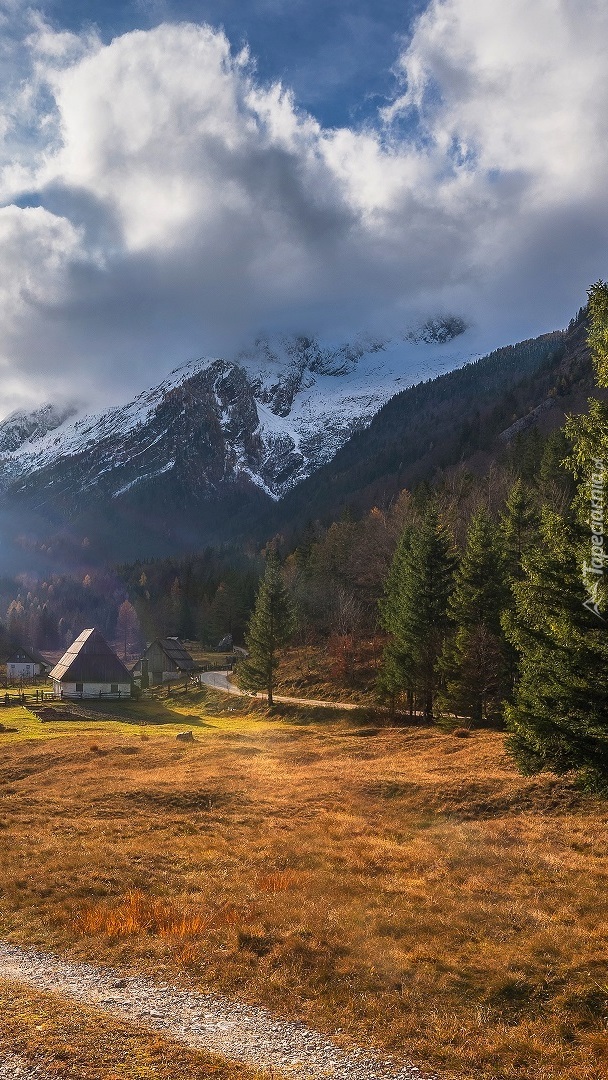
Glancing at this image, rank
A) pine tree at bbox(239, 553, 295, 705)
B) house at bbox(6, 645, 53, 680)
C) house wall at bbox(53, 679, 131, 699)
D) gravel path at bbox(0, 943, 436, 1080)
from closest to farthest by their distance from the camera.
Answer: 1. gravel path at bbox(0, 943, 436, 1080)
2. pine tree at bbox(239, 553, 295, 705)
3. house wall at bbox(53, 679, 131, 699)
4. house at bbox(6, 645, 53, 680)

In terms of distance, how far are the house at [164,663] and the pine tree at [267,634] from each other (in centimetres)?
3155

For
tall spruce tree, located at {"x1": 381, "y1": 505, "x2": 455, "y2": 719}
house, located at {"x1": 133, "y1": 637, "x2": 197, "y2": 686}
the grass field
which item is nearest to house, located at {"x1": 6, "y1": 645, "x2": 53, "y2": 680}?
house, located at {"x1": 133, "y1": 637, "x2": 197, "y2": 686}

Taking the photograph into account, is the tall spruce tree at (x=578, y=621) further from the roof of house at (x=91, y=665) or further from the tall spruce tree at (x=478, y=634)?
the roof of house at (x=91, y=665)

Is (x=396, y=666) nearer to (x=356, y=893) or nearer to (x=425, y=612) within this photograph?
(x=425, y=612)

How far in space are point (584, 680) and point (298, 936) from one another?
867 cm

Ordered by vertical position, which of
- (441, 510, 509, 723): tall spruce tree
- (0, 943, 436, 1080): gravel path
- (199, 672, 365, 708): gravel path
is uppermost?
(441, 510, 509, 723): tall spruce tree

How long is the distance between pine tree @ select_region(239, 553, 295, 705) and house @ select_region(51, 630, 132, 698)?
21.1m

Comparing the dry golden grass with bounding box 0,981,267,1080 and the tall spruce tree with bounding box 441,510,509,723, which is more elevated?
the tall spruce tree with bounding box 441,510,509,723

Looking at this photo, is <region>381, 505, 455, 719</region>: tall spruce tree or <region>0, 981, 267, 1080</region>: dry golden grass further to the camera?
<region>381, 505, 455, 719</region>: tall spruce tree

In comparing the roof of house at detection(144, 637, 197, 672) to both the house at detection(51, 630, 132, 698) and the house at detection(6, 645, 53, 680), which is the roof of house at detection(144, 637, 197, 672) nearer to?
the house at detection(51, 630, 132, 698)

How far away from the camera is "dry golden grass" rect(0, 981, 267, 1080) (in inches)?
315

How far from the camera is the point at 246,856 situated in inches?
720

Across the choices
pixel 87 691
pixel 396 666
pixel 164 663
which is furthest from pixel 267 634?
pixel 164 663

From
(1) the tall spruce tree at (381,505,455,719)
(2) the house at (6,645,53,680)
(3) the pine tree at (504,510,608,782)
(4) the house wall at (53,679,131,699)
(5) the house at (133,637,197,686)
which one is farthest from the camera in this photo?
(2) the house at (6,645,53,680)
